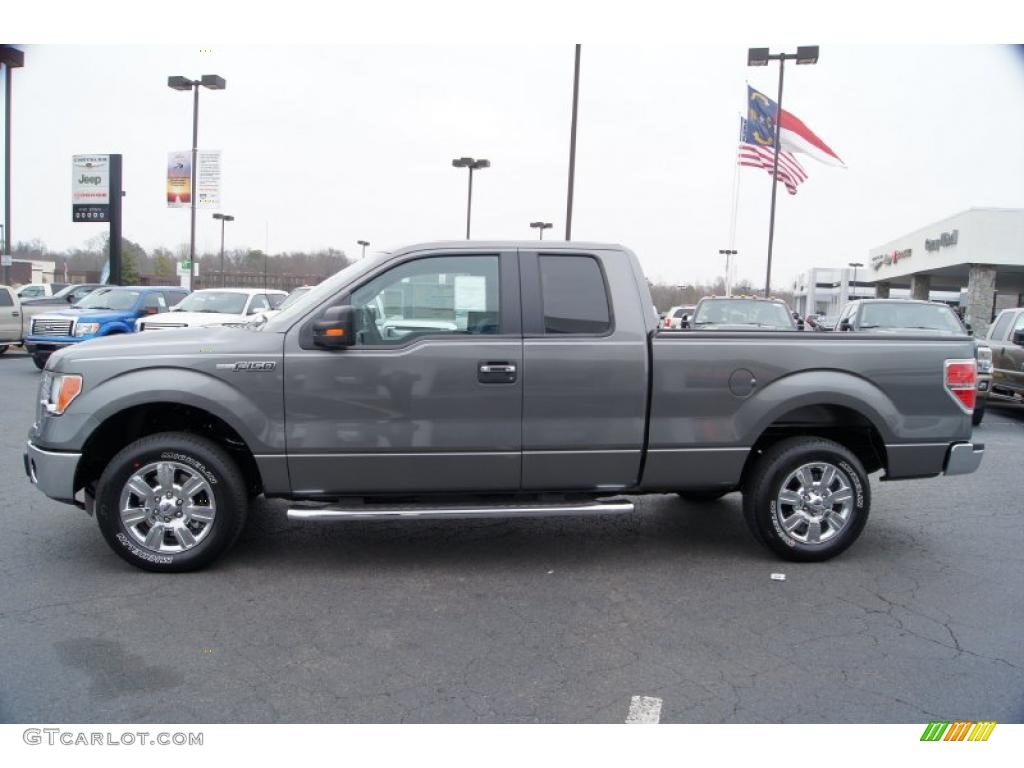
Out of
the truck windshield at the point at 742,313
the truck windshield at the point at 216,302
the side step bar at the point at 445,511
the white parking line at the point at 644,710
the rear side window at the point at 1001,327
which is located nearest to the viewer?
the white parking line at the point at 644,710

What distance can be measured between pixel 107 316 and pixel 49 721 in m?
14.8

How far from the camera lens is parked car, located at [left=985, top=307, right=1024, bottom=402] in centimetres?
1234

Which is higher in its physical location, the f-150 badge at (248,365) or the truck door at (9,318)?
the f-150 badge at (248,365)

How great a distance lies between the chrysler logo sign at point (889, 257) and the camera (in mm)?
39938

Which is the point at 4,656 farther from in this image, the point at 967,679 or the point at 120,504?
the point at 967,679

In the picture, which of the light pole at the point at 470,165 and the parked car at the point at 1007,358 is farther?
the light pole at the point at 470,165

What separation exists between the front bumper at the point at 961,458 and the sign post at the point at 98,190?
30702 millimetres

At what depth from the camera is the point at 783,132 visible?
1016 inches

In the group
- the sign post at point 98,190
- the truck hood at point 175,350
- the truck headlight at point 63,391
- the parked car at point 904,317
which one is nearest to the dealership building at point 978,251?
the parked car at point 904,317

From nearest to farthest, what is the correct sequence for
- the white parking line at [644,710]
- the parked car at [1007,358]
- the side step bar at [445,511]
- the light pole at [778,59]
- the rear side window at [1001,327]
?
the white parking line at [644,710]
the side step bar at [445,511]
the parked car at [1007,358]
the rear side window at [1001,327]
the light pole at [778,59]

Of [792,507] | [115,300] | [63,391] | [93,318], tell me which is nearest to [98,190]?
[115,300]

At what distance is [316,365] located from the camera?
4793 millimetres

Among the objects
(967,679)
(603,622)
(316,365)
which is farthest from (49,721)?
(967,679)

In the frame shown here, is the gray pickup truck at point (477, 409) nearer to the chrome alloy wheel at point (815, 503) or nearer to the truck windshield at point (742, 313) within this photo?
the chrome alloy wheel at point (815, 503)
